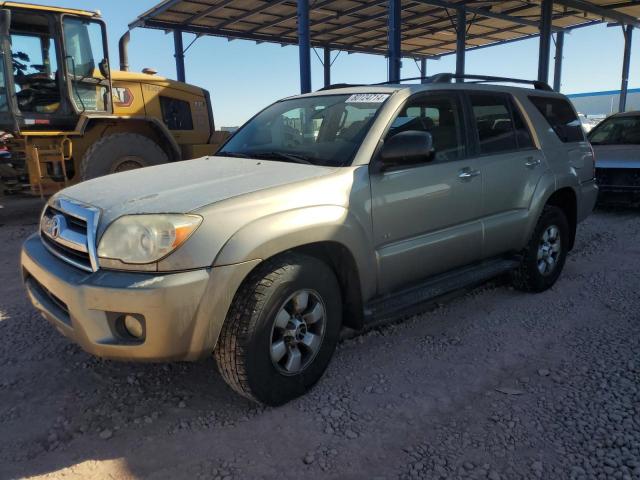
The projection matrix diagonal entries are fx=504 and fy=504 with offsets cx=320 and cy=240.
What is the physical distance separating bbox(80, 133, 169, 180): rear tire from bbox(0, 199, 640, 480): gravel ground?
3.69 m

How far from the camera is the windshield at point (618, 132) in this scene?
8.47 meters

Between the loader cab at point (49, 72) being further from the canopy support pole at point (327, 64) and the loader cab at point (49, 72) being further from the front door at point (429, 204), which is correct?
the canopy support pole at point (327, 64)

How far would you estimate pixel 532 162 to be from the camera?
4266mm

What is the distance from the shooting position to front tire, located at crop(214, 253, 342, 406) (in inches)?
99.0

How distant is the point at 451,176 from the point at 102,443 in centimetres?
267

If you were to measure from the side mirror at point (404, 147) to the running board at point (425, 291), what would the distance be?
87 cm

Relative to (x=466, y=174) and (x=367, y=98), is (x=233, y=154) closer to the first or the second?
(x=367, y=98)

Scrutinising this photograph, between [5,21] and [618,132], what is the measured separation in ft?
31.4

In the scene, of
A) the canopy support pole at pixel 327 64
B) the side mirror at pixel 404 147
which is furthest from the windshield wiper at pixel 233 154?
the canopy support pole at pixel 327 64

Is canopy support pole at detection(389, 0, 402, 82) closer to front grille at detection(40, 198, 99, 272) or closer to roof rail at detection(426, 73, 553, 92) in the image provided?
roof rail at detection(426, 73, 553, 92)

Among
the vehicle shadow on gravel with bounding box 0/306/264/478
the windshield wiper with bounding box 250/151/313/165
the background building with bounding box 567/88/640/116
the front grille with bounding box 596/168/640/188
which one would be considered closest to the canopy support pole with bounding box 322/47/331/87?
the front grille with bounding box 596/168/640/188

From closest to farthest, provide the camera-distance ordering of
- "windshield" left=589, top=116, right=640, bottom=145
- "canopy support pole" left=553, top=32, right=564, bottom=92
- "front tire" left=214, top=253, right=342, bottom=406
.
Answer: "front tire" left=214, top=253, right=342, bottom=406 → "windshield" left=589, top=116, right=640, bottom=145 → "canopy support pole" left=553, top=32, right=564, bottom=92

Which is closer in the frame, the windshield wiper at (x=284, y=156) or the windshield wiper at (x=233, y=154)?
the windshield wiper at (x=284, y=156)

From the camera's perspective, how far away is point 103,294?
2.30m
